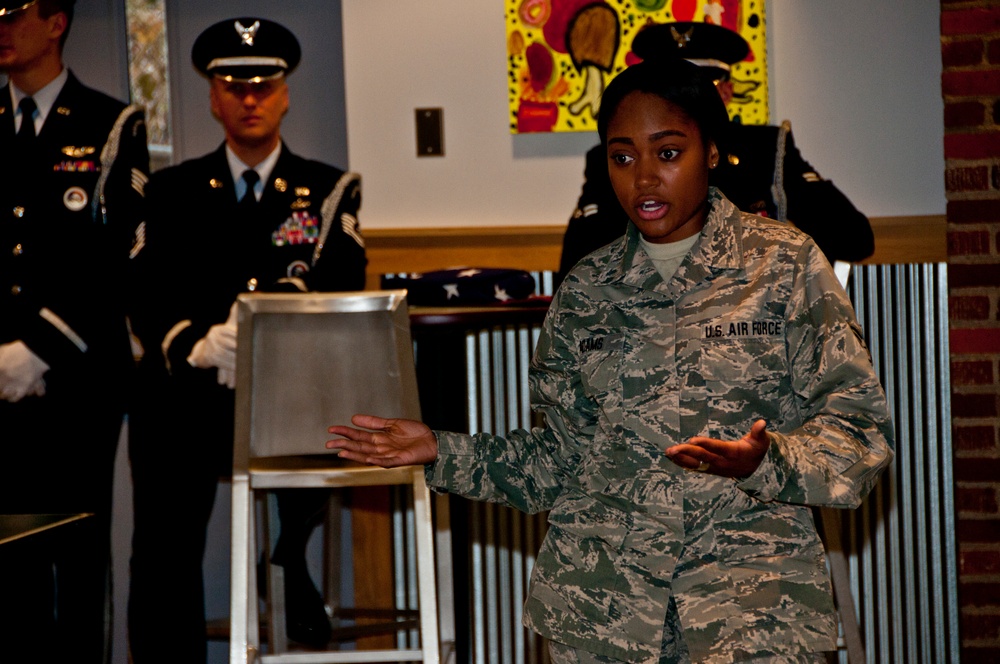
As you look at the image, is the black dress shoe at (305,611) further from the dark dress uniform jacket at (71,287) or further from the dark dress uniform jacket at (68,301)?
the dark dress uniform jacket at (71,287)

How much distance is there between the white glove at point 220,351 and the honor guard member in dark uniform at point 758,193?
0.84 meters

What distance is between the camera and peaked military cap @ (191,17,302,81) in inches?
130

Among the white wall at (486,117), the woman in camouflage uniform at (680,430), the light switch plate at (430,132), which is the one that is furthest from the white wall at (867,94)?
the woman in camouflage uniform at (680,430)

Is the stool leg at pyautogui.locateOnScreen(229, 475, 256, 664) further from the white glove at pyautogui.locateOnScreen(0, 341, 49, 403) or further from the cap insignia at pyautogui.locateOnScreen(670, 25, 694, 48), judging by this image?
the cap insignia at pyautogui.locateOnScreen(670, 25, 694, 48)

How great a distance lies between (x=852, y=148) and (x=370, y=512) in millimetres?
1815

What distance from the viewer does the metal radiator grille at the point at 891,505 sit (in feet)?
10.5

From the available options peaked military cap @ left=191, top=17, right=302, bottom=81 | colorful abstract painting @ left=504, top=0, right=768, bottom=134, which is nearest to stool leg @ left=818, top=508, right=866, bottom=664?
colorful abstract painting @ left=504, top=0, right=768, bottom=134

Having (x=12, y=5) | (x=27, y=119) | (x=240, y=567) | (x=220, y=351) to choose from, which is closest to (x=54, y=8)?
(x=12, y=5)

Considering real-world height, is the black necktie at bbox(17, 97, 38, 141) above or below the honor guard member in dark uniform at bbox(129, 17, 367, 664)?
above

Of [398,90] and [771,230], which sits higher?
[398,90]

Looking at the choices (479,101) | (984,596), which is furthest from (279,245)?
(984,596)

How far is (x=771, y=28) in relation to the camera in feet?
11.2

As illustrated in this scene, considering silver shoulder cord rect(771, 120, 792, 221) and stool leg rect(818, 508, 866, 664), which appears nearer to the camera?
stool leg rect(818, 508, 866, 664)

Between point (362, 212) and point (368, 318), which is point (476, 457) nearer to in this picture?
point (368, 318)
